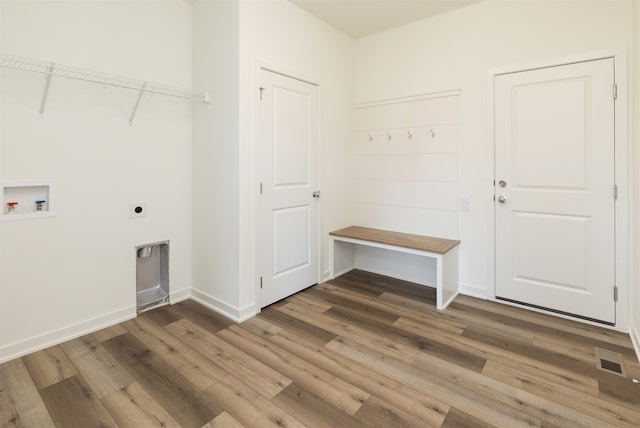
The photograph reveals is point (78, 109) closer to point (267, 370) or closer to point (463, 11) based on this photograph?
point (267, 370)

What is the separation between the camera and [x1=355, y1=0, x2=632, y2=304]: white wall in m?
2.56

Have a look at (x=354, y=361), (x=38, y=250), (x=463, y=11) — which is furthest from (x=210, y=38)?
(x=354, y=361)

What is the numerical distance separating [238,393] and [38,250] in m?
1.68

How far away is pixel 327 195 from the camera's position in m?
3.64

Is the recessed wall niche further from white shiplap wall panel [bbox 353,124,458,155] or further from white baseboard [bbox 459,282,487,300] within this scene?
white baseboard [bbox 459,282,487,300]

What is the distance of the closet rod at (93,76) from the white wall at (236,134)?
22 centimetres

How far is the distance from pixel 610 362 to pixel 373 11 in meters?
3.35

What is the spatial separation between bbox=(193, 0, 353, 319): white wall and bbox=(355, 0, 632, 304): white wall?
35.0 inches

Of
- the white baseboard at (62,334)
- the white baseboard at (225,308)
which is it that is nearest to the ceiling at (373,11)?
the white baseboard at (225,308)

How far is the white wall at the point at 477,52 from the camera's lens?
2.56 meters

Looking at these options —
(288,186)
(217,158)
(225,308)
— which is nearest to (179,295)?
(225,308)

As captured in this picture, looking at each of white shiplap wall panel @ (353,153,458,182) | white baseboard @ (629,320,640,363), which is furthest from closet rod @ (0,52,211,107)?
white baseboard @ (629,320,640,363)

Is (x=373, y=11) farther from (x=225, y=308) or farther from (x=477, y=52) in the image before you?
(x=225, y=308)

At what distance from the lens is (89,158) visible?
8.13 feet
